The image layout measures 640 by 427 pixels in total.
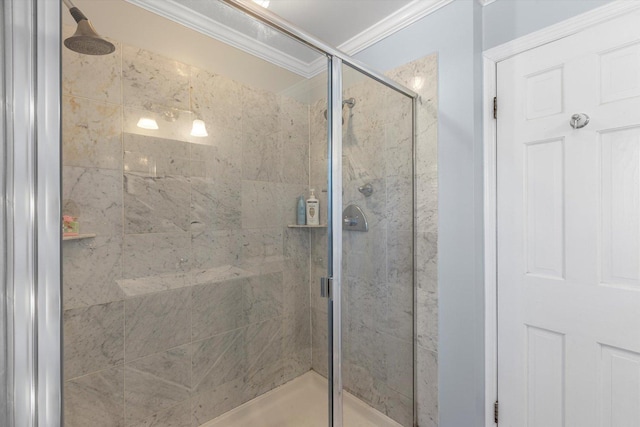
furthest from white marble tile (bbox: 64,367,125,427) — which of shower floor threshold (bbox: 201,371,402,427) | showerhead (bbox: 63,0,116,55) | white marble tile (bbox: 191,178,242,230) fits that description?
showerhead (bbox: 63,0,116,55)

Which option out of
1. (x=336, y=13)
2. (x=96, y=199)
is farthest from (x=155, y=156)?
(x=336, y=13)

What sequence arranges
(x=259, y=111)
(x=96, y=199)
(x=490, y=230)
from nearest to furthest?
(x=96, y=199) → (x=259, y=111) → (x=490, y=230)

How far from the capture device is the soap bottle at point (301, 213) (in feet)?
3.83

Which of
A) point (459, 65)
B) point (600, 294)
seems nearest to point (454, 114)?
point (459, 65)

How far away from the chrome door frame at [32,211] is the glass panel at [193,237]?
0.23 meters

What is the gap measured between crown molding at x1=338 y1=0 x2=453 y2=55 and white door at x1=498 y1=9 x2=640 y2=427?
19.8 inches

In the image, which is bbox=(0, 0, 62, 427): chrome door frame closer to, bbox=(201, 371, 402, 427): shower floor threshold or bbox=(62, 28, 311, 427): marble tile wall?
bbox=(62, 28, 311, 427): marble tile wall

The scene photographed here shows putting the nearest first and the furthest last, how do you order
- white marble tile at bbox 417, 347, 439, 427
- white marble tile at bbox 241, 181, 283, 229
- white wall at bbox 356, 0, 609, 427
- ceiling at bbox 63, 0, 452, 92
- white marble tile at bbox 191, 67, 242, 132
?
ceiling at bbox 63, 0, 452, 92 < white marble tile at bbox 191, 67, 242, 132 < white marble tile at bbox 241, 181, 283, 229 < white wall at bbox 356, 0, 609, 427 < white marble tile at bbox 417, 347, 439, 427

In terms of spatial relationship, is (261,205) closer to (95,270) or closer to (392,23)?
(95,270)

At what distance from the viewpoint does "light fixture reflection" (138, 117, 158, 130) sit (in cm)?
96

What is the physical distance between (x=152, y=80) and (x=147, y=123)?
15cm

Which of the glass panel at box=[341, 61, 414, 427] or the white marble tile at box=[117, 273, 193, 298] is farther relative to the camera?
the glass panel at box=[341, 61, 414, 427]

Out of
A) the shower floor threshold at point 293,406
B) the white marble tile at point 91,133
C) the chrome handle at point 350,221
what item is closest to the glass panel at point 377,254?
the chrome handle at point 350,221

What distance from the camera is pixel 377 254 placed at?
1.40 m
